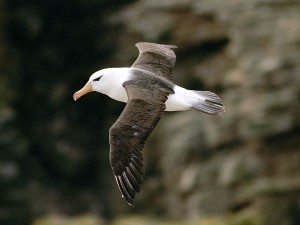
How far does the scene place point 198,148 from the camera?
59.3 feet

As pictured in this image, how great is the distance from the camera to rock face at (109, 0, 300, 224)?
52.9 feet

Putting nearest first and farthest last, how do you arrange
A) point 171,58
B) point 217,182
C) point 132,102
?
point 132,102 → point 171,58 → point 217,182

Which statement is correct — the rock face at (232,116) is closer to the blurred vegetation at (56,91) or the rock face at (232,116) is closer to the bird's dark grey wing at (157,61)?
the blurred vegetation at (56,91)

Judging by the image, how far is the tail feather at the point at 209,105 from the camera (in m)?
10.5

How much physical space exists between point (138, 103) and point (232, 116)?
7.55m

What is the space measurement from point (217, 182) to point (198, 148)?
0.84 meters

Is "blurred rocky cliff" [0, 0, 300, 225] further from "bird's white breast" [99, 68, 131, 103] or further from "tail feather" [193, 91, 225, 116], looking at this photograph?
"bird's white breast" [99, 68, 131, 103]

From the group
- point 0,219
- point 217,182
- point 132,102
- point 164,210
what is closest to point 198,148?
point 217,182

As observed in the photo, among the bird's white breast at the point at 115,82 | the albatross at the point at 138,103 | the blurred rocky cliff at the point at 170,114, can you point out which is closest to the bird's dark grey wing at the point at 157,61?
the albatross at the point at 138,103

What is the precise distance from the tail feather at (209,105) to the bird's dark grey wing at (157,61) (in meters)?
0.61

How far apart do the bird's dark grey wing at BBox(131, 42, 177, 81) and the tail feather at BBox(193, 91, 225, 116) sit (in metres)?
0.61

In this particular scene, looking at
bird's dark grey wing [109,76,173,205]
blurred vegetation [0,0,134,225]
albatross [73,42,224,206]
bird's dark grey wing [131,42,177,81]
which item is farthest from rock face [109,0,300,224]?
bird's dark grey wing [109,76,173,205]

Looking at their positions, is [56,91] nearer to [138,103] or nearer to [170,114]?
[170,114]

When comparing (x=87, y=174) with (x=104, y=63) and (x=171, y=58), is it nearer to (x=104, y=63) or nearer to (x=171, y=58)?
(x=104, y=63)
